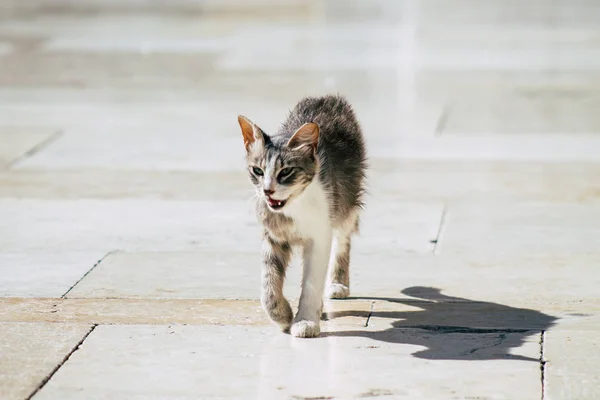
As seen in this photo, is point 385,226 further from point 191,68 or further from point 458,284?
point 191,68

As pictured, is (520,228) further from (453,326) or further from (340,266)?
(453,326)

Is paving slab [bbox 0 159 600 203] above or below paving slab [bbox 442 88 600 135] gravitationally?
below

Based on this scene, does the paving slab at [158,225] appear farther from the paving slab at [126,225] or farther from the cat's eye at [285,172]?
the cat's eye at [285,172]

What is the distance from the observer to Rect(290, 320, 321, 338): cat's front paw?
680 cm

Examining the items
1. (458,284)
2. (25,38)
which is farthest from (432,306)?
(25,38)

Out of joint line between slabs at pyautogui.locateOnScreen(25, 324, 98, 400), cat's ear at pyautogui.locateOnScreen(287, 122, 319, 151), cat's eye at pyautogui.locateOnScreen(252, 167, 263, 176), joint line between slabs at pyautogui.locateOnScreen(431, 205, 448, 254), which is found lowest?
joint line between slabs at pyautogui.locateOnScreen(25, 324, 98, 400)

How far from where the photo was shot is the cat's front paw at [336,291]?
24.8ft

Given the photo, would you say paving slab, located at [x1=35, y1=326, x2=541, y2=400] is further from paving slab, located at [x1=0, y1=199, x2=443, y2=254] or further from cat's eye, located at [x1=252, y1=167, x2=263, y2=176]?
paving slab, located at [x1=0, y1=199, x2=443, y2=254]

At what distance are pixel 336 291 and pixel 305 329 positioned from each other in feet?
2.60

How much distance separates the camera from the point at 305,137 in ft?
22.0

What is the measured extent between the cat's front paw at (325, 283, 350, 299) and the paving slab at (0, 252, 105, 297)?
1583 mm

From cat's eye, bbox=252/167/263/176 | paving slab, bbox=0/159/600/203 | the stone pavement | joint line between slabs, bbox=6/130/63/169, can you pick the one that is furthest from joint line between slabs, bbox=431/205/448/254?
joint line between slabs, bbox=6/130/63/169

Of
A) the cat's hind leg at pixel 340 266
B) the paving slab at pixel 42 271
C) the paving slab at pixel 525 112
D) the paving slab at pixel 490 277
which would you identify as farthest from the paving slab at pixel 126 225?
the paving slab at pixel 525 112

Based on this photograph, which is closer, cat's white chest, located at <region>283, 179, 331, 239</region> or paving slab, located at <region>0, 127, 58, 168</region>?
cat's white chest, located at <region>283, 179, 331, 239</region>
